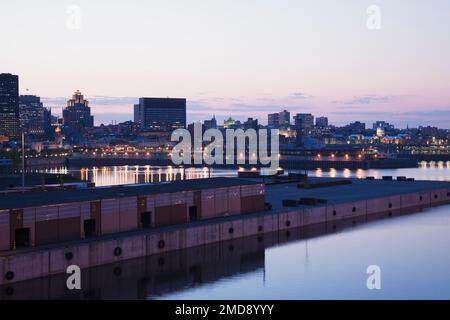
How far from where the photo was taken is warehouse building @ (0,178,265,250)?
119ft

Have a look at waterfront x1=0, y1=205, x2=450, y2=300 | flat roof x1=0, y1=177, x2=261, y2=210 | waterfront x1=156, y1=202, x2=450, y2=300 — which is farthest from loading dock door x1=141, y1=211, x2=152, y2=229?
A: waterfront x1=156, y1=202, x2=450, y2=300

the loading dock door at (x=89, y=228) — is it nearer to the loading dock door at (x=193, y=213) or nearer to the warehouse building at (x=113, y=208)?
the warehouse building at (x=113, y=208)

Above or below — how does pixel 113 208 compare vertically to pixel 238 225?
above

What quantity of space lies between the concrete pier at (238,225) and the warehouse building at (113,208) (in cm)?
77

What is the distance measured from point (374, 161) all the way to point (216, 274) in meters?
150

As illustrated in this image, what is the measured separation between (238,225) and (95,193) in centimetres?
1046

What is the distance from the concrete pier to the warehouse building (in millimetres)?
767

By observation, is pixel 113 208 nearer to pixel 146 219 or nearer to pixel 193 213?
pixel 146 219

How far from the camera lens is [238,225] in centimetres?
4850

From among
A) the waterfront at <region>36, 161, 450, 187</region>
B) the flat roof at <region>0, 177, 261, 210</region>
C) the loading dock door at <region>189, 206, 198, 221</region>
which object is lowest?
the waterfront at <region>36, 161, 450, 187</region>

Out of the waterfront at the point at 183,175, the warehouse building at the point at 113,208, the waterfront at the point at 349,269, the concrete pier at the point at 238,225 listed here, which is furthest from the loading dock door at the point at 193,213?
the waterfront at the point at 183,175

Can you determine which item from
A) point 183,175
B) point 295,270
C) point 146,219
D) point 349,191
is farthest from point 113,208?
point 183,175

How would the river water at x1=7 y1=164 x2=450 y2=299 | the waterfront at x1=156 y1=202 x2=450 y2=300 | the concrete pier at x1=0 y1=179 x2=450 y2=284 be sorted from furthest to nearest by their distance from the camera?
the waterfront at x1=156 y1=202 x2=450 y2=300, the river water at x1=7 y1=164 x2=450 y2=299, the concrete pier at x1=0 y1=179 x2=450 y2=284

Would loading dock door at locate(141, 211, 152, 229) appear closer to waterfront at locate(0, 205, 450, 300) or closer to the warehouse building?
the warehouse building
